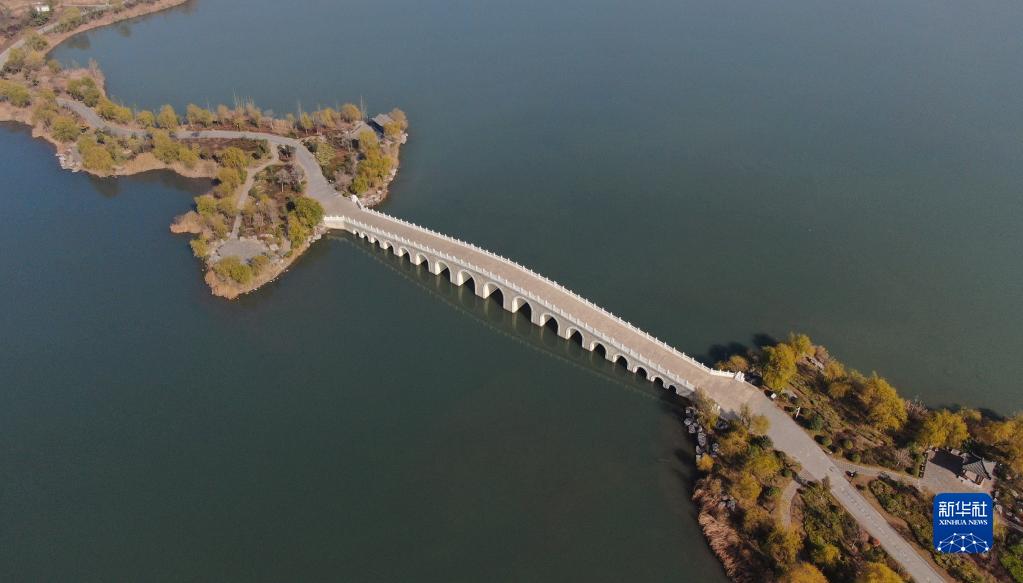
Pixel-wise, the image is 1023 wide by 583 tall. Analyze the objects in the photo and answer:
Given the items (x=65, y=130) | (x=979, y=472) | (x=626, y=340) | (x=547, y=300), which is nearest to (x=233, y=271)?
(x=547, y=300)

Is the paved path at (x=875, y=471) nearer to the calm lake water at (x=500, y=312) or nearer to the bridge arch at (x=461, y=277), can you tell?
the calm lake water at (x=500, y=312)

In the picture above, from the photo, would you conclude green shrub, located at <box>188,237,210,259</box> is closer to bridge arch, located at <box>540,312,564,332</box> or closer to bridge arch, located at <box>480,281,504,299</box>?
bridge arch, located at <box>480,281,504,299</box>

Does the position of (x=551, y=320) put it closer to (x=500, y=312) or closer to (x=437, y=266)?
(x=500, y=312)

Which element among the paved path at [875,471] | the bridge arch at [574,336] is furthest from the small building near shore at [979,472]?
the bridge arch at [574,336]

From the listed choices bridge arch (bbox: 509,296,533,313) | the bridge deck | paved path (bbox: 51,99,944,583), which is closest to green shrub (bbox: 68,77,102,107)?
paved path (bbox: 51,99,944,583)

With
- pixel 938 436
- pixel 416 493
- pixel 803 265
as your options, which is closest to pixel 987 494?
pixel 938 436

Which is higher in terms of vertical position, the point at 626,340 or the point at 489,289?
the point at 489,289
